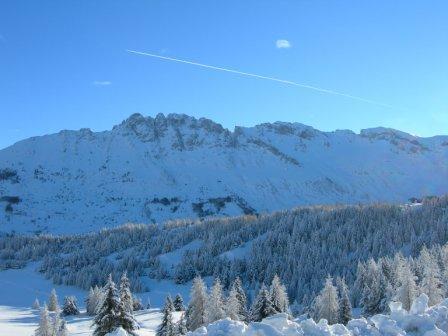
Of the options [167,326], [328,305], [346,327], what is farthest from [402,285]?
[346,327]

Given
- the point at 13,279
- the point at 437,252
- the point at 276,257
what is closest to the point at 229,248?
the point at 276,257

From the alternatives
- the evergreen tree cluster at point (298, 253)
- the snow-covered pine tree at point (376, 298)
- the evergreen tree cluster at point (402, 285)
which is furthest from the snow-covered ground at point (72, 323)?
the evergreen tree cluster at point (298, 253)

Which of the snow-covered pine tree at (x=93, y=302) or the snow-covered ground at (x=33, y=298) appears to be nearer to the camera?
the snow-covered ground at (x=33, y=298)

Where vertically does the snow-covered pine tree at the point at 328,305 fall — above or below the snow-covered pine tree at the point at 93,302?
above

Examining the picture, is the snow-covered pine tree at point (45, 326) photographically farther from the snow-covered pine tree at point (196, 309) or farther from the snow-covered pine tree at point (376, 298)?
the snow-covered pine tree at point (376, 298)

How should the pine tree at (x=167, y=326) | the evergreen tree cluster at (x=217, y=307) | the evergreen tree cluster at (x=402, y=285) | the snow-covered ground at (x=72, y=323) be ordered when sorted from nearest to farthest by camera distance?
the pine tree at (x=167, y=326) → the evergreen tree cluster at (x=217, y=307) → the evergreen tree cluster at (x=402, y=285) → the snow-covered ground at (x=72, y=323)

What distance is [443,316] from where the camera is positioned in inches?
843

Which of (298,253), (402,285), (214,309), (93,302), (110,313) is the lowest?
(298,253)

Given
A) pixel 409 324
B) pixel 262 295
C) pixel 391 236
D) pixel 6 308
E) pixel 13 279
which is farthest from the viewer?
pixel 13 279

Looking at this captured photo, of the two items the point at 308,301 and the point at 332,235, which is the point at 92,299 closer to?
the point at 308,301

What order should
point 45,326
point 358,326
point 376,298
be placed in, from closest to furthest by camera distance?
point 358,326 < point 45,326 < point 376,298

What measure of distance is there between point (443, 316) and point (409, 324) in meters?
1.64

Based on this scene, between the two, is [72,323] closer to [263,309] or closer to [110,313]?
[263,309]

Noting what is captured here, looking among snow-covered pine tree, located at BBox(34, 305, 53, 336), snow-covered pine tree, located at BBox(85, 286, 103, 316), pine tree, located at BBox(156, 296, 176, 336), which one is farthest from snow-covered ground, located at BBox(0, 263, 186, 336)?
pine tree, located at BBox(156, 296, 176, 336)
